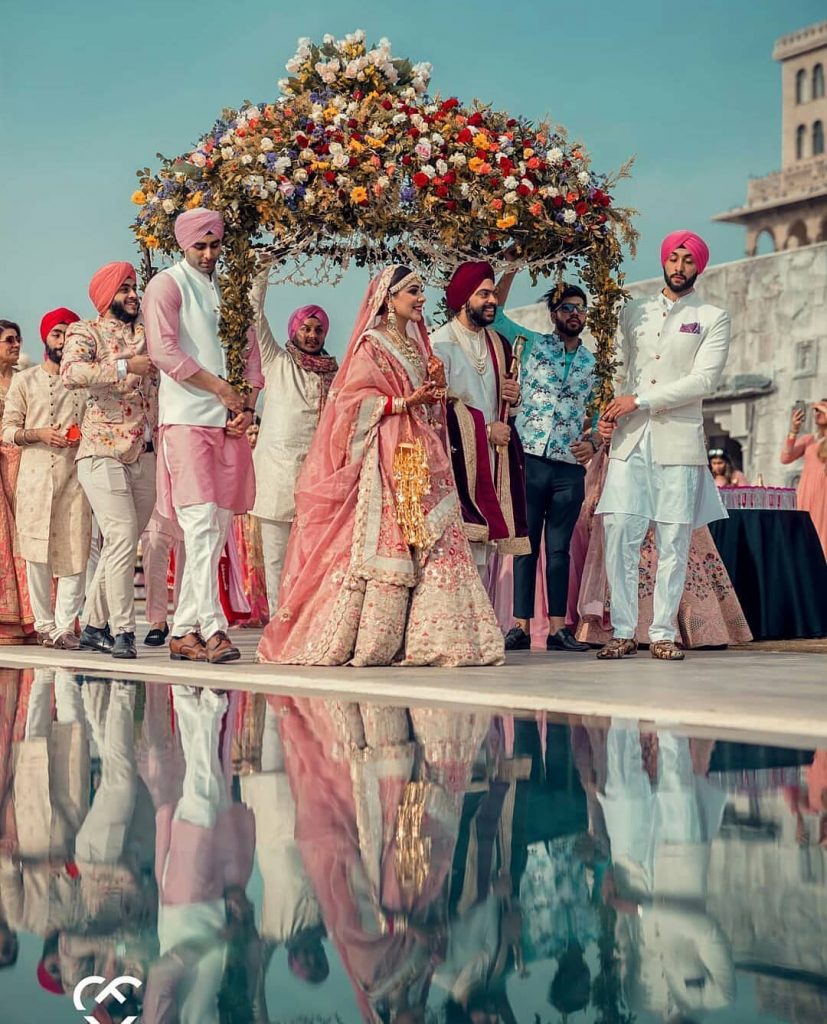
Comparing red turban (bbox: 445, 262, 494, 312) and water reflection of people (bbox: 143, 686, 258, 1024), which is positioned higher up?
red turban (bbox: 445, 262, 494, 312)

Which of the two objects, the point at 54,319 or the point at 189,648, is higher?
the point at 54,319

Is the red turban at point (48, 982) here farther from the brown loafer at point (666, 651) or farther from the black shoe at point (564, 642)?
the black shoe at point (564, 642)

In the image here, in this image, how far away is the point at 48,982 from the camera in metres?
1.67

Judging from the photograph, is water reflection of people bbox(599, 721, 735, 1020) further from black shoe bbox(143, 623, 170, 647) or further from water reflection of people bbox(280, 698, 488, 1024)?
black shoe bbox(143, 623, 170, 647)

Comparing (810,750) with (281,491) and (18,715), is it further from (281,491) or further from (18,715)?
(281,491)

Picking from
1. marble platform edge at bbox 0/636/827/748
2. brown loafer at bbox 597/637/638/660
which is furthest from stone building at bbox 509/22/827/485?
marble platform edge at bbox 0/636/827/748

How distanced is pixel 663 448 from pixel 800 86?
3112 inches

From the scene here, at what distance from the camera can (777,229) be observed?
69125 millimetres

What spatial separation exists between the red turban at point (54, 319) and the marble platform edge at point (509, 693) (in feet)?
6.81

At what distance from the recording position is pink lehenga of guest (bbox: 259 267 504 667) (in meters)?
6.12

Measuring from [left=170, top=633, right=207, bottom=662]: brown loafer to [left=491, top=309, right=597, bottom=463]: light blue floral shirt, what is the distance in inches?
82.0

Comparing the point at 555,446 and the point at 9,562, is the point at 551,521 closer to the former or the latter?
the point at 555,446

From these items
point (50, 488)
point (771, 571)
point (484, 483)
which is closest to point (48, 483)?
point (50, 488)

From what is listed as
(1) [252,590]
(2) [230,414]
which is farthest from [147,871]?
(1) [252,590]
